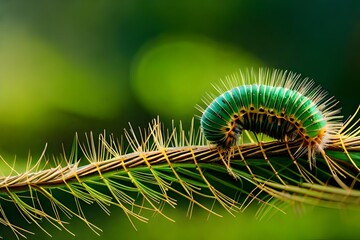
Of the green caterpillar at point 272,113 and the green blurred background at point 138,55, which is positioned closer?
the green caterpillar at point 272,113

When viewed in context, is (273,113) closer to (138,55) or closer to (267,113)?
(267,113)

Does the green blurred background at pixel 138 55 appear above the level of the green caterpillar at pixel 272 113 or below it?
above

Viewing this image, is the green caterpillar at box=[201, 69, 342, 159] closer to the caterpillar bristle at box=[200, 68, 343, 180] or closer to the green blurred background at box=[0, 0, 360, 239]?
the caterpillar bristle at box=[200, 68, 343, 180]

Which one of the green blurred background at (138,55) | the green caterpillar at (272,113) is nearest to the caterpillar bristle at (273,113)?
the green caterpillar at (272,113)

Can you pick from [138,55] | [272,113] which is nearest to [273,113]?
[272,113]

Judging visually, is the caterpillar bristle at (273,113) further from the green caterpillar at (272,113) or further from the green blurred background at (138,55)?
the green blurred background at (138,55)

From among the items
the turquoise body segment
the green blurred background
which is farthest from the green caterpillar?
the green blurred background

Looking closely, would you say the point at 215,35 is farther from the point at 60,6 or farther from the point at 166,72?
the point at 60,6
